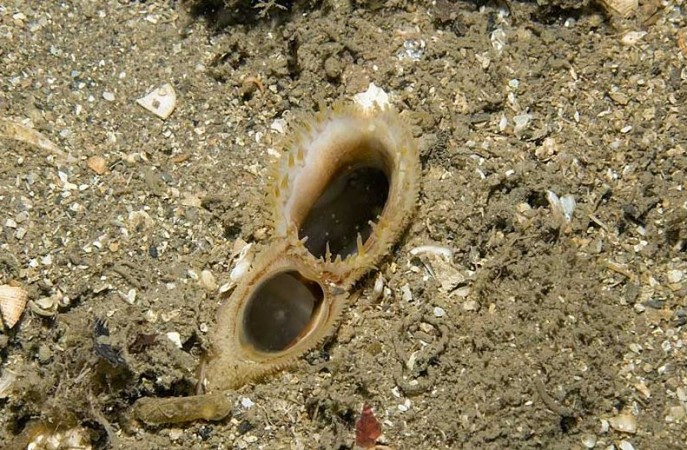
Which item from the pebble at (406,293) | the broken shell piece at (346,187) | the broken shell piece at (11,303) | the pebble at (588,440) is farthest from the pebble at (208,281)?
the pebble at (588,440)

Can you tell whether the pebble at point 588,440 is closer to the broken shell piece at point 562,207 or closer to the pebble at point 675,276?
the pebble at point 675,276

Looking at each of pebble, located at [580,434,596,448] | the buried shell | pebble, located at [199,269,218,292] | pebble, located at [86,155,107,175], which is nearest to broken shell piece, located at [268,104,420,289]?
the buried shell

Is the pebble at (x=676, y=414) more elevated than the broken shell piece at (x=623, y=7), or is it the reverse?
the broken shell piece at (x=623, y=7)

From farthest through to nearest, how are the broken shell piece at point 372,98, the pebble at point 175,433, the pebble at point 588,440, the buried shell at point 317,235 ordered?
the broken shell piece at point 372,98, the buried shell at point 317,235, the pebble at point 175,433, the pebble at point 588,440

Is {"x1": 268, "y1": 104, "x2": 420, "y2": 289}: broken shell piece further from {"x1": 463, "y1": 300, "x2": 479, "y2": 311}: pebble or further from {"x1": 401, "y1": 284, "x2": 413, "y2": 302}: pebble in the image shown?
{"x1": 463, "y1": 300, "x2": 479, "y2": 311}: pebble

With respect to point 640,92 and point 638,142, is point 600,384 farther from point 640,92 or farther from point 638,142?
point 640,92

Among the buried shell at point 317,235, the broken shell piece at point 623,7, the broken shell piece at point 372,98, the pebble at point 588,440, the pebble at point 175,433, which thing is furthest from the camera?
the broken shell piece at point 623,7

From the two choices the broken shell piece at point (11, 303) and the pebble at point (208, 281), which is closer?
the broken shell piece at point (11, 303)

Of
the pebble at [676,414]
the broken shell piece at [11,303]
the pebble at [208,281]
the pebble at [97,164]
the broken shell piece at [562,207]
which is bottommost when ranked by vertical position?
the pebble at [676,414]
